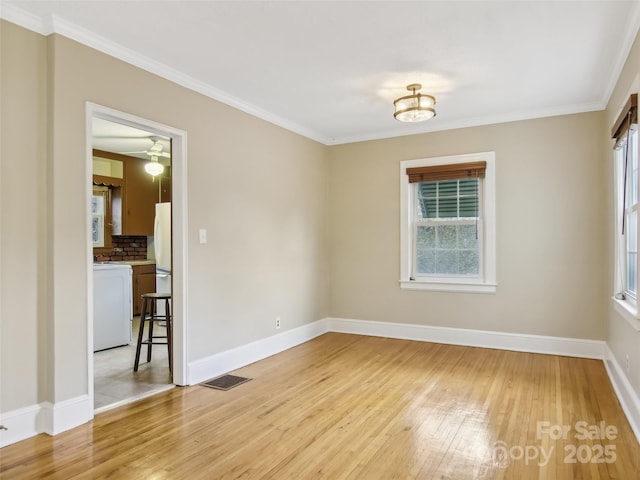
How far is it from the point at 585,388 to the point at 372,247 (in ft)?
9.24

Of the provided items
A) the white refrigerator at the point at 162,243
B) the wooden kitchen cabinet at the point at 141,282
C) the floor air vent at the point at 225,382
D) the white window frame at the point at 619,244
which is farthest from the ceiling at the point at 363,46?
the wooden kitchen cabinet at the point at 141,282

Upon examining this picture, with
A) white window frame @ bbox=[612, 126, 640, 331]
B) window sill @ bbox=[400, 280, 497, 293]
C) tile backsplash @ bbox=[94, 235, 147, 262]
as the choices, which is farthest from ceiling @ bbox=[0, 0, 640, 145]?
tile backsplash @ bbox=[94, 235, 147, 262]

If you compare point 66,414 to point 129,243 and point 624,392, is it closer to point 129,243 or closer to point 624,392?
point 624,392

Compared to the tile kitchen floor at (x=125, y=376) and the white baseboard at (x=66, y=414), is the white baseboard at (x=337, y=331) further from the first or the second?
the tile kitchen floor at (x=125, y=376)

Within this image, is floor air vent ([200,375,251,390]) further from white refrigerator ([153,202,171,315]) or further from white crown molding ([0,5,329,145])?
white refrigerator ([153,202,171,315])

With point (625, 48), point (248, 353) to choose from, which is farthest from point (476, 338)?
point (625, 48)

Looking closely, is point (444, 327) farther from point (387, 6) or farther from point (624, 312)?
point (387, 6)

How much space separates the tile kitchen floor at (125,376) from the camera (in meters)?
3.33

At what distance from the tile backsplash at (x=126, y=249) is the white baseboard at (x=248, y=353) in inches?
152

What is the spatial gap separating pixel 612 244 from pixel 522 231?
90cm

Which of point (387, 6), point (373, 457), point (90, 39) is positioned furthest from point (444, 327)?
point (90, 39)

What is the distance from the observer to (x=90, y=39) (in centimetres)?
283

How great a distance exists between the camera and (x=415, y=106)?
3.86 metres

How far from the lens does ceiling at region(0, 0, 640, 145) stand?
2.55m
